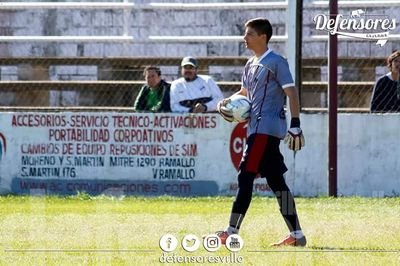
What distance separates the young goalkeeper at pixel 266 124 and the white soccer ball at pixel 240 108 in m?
0.05

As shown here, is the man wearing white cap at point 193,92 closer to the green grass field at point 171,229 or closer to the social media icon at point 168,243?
the green grass field at point 171,229

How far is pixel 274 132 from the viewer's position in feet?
35.4

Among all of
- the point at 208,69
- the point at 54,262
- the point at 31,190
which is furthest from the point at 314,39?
the point at 54,262

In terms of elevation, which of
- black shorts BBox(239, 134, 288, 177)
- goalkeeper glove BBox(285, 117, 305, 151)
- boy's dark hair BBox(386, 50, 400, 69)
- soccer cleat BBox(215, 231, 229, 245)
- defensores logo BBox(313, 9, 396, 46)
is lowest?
soccer cleat BBox(215, 231, 229, 245)

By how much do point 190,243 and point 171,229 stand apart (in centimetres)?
148

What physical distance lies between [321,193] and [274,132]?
261 inches

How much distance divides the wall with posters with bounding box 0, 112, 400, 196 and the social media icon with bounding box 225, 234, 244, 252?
A: 22.8 feet

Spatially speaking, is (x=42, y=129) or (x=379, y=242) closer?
(x=379, y=242)

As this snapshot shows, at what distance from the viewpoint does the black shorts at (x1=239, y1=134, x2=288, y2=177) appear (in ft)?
35.1

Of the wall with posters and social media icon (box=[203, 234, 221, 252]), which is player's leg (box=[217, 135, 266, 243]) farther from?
the wall with posters

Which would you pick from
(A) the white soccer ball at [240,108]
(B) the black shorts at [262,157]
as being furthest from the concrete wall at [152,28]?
(B) the black shorts at [262,157]

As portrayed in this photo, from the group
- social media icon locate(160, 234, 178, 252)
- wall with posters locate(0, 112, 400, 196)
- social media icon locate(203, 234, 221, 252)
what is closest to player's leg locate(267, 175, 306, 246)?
social media icon locate(203, 234, 221, 252)

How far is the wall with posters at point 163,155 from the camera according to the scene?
56.6 feet

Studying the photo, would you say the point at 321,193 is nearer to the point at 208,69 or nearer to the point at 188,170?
the point at 188,170
